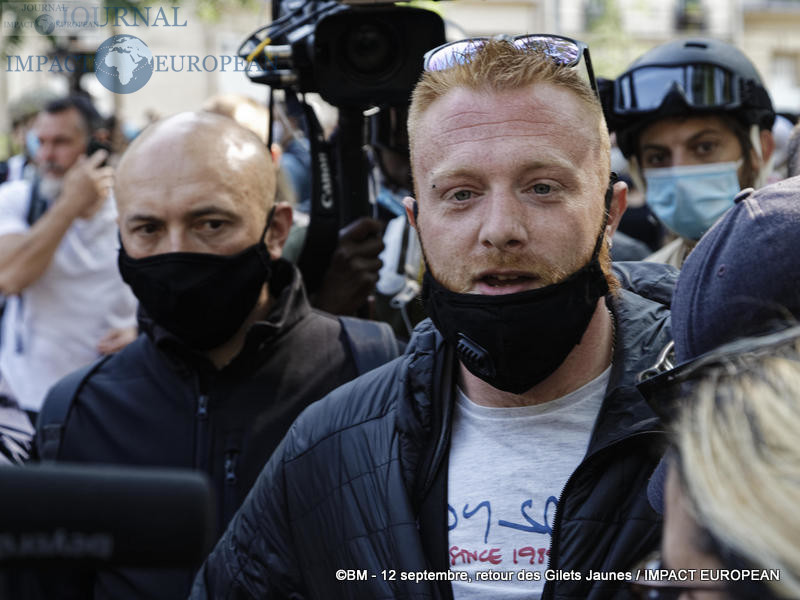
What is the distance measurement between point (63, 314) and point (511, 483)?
3203 millimetres

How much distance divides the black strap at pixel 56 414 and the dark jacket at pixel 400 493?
0.79 metres

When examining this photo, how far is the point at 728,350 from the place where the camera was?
4.48ft

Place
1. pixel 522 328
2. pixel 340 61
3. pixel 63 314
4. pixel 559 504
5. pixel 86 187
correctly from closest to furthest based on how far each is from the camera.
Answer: pixel 559 504 < pixel 522 328 < pixel 340 61 < pixel 63 314 < pixel 86 187

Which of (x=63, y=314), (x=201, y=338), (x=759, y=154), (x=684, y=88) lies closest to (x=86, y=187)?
(x=63, y=314)

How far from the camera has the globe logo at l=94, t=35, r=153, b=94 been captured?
4316 millimetres

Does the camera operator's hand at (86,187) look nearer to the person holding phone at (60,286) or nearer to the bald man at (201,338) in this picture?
the person holding phone at (60,286)

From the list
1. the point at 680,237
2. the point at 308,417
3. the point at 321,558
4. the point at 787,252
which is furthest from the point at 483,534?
the point at 680,237

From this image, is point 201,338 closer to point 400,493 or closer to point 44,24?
point 400,493

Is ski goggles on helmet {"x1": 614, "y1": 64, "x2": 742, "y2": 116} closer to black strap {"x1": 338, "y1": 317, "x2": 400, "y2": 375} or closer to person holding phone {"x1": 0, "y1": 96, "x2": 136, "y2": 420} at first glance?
black strap {"x1": 338, "y1": 317, "x2": 400, "y2": 375}

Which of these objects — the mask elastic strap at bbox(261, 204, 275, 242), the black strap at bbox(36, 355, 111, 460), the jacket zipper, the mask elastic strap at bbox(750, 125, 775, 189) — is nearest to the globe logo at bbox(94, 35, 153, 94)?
the mask elastic strap at bbox(261, 204, 275, 242)

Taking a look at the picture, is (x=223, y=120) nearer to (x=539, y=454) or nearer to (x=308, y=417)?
(x=308, y=417)

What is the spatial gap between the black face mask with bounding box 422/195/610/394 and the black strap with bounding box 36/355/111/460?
4.64 ft

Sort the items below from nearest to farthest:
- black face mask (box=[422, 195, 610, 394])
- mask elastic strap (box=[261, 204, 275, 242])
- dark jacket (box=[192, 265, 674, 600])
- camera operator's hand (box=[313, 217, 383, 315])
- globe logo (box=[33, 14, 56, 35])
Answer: dark jacket (box=[192, 265, 674, 600]), black face mask (box=[422, 195, 610, 394]), mask elastic strap (box=[261, 204, 275, 242]), camera operator's hand (box=[313, 217, 383, 315]), globe logo (box=[33, 14, 56, 35])

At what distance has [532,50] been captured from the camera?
7.64ft
